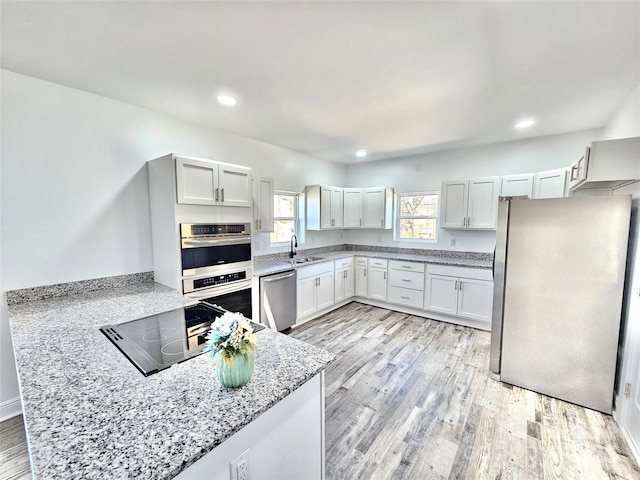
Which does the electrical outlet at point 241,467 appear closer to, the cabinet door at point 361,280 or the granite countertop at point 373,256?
the granite countertop at point 373,256

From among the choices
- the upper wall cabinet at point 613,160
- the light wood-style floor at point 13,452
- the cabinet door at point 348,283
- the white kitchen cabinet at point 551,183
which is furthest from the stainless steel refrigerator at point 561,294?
the light wood-style floor at point 13,452

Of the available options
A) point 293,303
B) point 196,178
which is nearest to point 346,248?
point 293,303

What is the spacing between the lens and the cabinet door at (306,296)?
12.7 ft

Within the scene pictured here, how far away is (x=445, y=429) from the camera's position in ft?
6.63

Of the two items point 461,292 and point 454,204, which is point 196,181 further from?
point 461,292

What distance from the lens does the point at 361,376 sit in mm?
2689

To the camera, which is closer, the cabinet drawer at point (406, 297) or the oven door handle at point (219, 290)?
the oven door handle at point (219, 290)

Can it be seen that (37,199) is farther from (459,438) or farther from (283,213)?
(459,438)

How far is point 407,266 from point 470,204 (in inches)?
51.2

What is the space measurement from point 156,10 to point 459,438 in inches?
130

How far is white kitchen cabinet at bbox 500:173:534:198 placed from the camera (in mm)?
3580

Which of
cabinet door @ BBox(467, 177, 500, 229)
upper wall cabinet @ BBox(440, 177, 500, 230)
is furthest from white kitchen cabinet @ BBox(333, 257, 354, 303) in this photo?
cabinet door @ BBox(467, 177, 500, 229)

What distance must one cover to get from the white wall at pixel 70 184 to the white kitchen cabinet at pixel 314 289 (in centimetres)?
189

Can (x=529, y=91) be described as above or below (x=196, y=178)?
above
